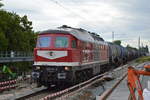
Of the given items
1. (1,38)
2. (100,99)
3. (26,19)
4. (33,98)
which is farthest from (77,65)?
(26,19)

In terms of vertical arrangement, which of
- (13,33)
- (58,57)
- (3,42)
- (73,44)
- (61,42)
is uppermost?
(13,33)

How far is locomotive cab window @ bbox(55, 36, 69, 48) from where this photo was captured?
19.1 m

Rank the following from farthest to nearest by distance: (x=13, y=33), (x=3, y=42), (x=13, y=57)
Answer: (x=13, y=33) → (x=3, y=42) → (x=13, y=57)

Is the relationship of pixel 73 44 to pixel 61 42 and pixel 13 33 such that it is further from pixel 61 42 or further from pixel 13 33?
pixel 13 33

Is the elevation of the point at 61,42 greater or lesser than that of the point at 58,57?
greater

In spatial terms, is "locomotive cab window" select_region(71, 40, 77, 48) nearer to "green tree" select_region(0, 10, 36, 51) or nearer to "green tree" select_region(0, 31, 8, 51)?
"green tree" select_region(0, 31, 8, 51)

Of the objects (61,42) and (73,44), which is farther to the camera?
(73,44)

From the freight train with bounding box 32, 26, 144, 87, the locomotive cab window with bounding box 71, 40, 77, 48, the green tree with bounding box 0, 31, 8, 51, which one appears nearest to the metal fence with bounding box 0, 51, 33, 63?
the green tree with bounding box 0, 31, 8, 51

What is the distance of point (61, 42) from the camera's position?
63.0ft

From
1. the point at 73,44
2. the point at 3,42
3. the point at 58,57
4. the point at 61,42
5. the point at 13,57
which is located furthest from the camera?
the point at 3,42

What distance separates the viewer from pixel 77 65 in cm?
1961

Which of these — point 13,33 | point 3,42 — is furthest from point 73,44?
point 13,33

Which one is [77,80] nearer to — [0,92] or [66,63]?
[66,63]

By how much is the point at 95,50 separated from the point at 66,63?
800 cm
